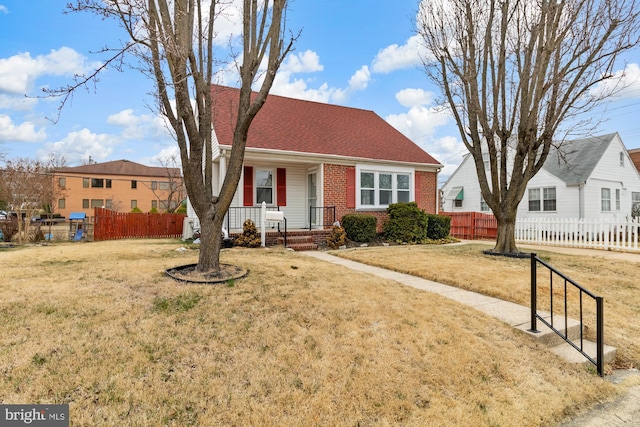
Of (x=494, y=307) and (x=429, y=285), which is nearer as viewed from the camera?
(x=494, y=307)

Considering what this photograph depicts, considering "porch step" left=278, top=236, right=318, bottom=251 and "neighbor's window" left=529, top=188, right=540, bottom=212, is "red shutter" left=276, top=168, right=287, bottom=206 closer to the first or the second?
"porch step" left=278, top=236, right=318, bottom=251

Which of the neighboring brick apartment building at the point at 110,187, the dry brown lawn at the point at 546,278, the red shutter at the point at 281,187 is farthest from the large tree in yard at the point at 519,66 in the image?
the neighboring brick apartment building at the point at 110,187

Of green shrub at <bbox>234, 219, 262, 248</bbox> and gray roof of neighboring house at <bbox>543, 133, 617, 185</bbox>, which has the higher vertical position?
gray roof of neighboring house at <bbox>543, 133, 617, 185</bbox>

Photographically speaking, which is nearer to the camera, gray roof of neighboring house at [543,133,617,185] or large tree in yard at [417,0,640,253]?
large tree in yard at [417,0,640,253]

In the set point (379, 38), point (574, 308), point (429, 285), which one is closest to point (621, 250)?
point (574, 308)

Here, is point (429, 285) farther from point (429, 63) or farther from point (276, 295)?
point (429, 63)

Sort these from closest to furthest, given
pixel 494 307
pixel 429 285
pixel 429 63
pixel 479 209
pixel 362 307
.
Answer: pixel 362 307 → pixel 494 307 → pixel 429 285 → pixel 429 63 → pixel 479 209

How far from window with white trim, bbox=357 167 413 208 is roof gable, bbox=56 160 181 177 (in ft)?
121

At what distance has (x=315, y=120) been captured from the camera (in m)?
14.8

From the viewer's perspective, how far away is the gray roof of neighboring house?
1716 centimetres

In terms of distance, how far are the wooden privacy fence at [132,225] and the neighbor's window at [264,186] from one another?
628 cm

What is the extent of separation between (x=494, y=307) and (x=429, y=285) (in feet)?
4.39

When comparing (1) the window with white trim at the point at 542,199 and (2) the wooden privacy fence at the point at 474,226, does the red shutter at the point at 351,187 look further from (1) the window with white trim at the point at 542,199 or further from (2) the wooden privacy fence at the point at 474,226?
(1) the window with white trim at the point at 542,199

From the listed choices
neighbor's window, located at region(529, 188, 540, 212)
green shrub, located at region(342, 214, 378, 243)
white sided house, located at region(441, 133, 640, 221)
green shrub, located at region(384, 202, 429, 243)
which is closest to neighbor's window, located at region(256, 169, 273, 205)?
green shrub, located at region(342, 214, 378, 243)
